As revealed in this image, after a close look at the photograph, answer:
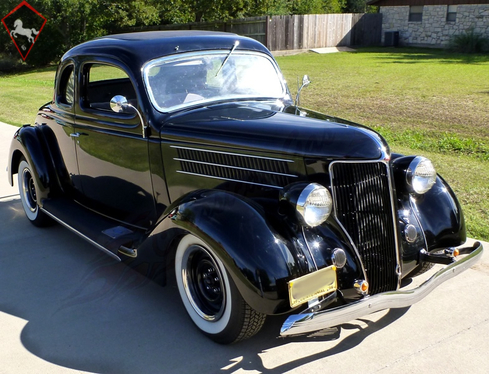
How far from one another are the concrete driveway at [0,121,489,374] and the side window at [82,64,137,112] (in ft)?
4.91

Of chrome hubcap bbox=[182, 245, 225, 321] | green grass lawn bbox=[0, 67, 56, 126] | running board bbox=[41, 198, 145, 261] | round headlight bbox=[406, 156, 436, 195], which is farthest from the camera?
green grass lawn bbox=[0, 67, 56, 126]

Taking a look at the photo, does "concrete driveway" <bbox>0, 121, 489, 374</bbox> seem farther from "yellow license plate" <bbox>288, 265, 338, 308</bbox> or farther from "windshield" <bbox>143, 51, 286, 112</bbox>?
"windshield" <bbox>143, 51, 286, 112</bbox>

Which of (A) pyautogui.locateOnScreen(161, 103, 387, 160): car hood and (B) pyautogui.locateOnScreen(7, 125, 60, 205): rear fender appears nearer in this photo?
(A) pyautogui.locateOnScreen(161, 103, 387, 160): car hood

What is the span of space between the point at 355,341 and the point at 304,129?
1362 mm

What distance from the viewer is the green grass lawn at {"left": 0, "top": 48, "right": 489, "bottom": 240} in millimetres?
6863

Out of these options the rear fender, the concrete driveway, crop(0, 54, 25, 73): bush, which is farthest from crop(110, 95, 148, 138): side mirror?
crop(0, 54, 25, 73): bush

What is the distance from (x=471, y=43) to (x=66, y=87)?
23.0m

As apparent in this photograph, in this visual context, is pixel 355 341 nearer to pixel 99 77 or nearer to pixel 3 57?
pixel 99 77

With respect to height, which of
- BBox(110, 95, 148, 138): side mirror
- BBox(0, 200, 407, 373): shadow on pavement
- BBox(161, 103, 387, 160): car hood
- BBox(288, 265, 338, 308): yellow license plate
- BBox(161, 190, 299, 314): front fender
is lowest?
BBox(0, 200, 407, 373): shadow on pavement

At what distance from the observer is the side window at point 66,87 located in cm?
504

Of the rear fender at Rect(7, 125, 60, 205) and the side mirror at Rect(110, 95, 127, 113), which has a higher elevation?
the side mirror at Rect(110, 95, 127, 113)

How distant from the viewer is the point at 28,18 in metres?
27.0

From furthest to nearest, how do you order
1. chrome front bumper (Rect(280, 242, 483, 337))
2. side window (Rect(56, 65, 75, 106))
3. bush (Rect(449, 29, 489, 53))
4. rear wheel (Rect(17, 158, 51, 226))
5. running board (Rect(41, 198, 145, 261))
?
bush (Rect(449, 29, 489, 53)) < rear wheel (Rect(17, 158, 51, 226)) < side window (Rect(56, 65, 75, 106)) < running board (Rect(41, 198, 145, 261)) < chrome front bumper (Rect(280, 242, 483, 337))

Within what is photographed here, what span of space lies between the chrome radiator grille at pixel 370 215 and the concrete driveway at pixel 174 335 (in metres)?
0.40
